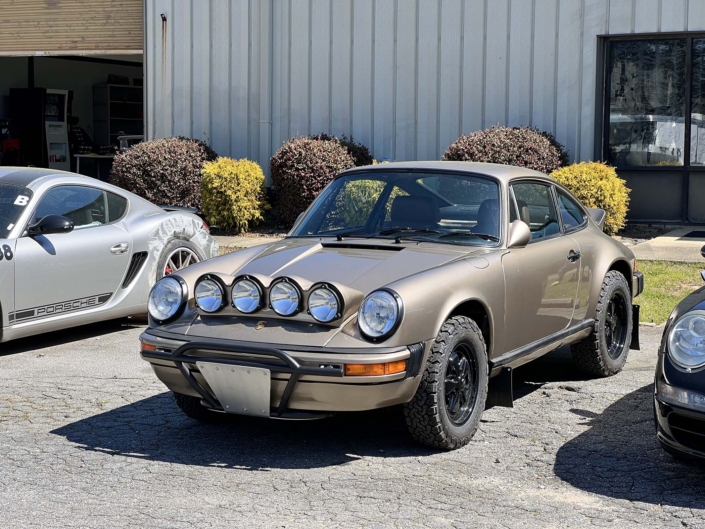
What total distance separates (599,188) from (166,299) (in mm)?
8166

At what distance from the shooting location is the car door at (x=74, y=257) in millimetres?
7383

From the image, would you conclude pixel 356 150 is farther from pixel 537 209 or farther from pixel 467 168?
pixel 467 168

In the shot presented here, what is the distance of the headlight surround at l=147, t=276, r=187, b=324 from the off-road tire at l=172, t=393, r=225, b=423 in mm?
471

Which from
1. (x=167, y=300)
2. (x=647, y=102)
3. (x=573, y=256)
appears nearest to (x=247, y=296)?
(x=167, y=300)

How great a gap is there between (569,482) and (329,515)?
1204mm

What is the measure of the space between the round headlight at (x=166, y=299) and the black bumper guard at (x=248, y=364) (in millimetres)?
248

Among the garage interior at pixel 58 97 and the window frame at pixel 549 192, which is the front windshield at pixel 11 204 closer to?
the window frame at pixel 549 192

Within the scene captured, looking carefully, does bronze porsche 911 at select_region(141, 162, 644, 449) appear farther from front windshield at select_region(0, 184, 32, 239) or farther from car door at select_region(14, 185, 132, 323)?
front windshield at select_region(0, 184, 32, 239)

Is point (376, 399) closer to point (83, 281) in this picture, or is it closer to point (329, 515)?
point (329, 515)

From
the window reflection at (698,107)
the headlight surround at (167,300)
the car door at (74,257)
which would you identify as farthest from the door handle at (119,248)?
the window reflection at (698,107)

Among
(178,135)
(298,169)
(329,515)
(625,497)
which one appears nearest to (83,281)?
(329,515)

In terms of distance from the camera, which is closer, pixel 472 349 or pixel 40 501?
pixel 40 501

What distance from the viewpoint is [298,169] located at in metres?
13.7

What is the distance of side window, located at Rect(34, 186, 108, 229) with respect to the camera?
7.82 m
